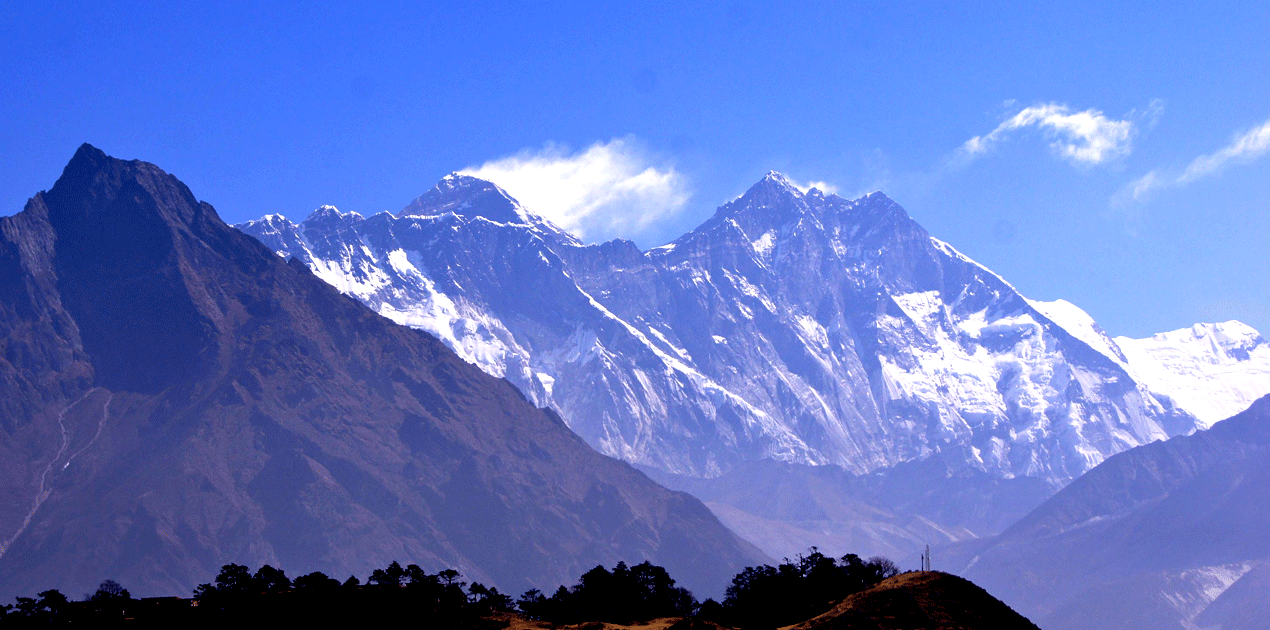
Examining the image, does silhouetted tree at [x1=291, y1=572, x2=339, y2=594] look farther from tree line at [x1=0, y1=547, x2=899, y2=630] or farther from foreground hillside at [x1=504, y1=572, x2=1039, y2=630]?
foreground hillside at [x1=504, y1=572, x2=1039, y2=630]

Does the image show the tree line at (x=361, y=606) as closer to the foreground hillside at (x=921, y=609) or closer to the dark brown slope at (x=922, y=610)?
the foreground hillside at (x=921, y=609)

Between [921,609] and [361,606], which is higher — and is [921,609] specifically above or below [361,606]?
below

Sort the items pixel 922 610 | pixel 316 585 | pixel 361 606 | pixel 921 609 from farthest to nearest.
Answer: pixel 316 585, pixel 361 606, pixel 921 609, pixel 922 610

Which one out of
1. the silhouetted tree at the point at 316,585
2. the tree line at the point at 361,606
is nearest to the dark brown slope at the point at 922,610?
the tree line at the point at 361,606

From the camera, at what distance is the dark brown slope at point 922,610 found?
142000 mm

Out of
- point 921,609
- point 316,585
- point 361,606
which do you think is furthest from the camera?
point 316,585

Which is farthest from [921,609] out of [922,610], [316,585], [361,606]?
[316,585]

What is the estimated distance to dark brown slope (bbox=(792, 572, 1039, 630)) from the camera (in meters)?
142

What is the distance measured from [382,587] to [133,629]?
33.8 meters

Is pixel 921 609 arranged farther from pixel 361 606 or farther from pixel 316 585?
pixel 316 585

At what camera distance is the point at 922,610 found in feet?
470

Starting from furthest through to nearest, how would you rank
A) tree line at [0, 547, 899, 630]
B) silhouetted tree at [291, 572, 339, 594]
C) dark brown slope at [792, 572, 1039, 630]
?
1. silhouetted tree at [291, 572, 339, 594]
2. tree line at [0, 547, 899, 630]
3. dark brown slope at [792, 572, 1039, 630]

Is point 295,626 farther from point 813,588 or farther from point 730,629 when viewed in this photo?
point 813,588

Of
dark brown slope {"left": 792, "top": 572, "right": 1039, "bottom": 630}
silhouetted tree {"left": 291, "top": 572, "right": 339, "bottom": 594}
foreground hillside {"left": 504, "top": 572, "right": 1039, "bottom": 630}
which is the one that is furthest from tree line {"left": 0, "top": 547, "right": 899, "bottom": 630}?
dark brown slope {"left": 792, "top": 572, "right": 1039, "bottom": 630}
